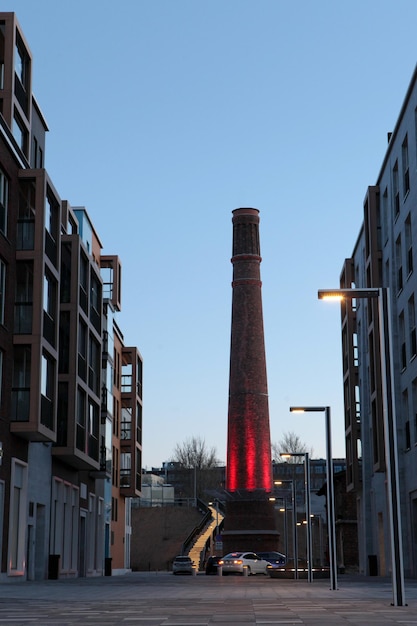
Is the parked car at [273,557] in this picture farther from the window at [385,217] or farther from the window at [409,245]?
the window at [409,245]

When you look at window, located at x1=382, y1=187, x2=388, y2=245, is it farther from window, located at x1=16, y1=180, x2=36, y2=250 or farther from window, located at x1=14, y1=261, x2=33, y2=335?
window, located at x1=14, y1=261, x2=33, y2=335

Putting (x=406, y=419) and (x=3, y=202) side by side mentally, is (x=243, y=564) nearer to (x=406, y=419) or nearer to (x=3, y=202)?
(x=406, y=419)

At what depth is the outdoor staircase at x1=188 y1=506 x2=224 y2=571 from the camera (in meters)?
80.6

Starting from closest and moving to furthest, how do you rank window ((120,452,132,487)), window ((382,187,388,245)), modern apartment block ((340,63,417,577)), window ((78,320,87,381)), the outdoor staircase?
modern apartment block ((340,63,417,577)) → window ((382,187,388,245)) → window ((78,320,87,381)) → window ((120,452,132,487)) → the outdoor staircase

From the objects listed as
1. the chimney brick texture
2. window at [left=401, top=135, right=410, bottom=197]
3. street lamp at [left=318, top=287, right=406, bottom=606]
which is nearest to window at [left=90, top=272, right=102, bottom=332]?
window at [left=401, top=135, right=410, bottom=197]

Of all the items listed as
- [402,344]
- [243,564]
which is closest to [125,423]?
[243,564]

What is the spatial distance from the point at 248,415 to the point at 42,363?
33.4m

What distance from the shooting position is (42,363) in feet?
120

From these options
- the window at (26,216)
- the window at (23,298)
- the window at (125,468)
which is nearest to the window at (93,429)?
the window at (23,298)

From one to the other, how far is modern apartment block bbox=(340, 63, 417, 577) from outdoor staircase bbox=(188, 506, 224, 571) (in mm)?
23364

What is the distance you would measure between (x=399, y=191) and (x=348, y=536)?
35249 millimetres

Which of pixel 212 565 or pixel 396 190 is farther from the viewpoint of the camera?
pixel 212 565

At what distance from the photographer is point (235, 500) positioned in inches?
2655

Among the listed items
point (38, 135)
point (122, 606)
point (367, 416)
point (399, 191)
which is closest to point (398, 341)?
point (399, 191)
